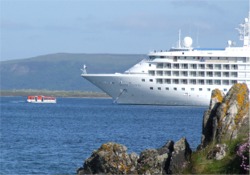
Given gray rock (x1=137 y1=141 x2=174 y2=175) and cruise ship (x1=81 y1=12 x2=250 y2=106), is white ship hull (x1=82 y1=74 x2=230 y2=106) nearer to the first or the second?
cruise ship (x1=81 y1=12 x2=250 y2=106)

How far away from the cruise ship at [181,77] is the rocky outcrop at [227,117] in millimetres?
59783

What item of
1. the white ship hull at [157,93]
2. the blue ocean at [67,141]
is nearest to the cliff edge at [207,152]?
the blue ocean at [67,141]

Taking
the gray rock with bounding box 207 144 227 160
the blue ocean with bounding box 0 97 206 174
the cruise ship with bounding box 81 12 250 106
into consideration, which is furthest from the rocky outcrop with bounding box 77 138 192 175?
the cruise ship with bounding box 81 12 250 106

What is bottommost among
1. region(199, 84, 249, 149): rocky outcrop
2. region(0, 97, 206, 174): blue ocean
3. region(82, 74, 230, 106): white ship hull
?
region(0, 97, 206, 174): blue ocean

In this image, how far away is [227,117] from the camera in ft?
52.5

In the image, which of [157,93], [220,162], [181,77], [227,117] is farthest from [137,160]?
[181,77]

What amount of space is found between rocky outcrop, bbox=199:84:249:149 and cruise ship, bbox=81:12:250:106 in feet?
196

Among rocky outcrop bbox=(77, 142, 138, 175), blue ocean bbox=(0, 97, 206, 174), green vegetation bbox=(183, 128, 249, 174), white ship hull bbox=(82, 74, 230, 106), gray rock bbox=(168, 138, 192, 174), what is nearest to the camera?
green vegetation bbox=(183, 128, 249, 174)

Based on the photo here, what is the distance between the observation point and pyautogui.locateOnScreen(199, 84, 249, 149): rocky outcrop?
624 inches

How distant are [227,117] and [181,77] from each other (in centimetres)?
6259

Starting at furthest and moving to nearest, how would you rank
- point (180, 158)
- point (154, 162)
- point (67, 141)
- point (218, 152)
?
point (67, 141), point (154, 162), point (180, 158), point (218, 152)

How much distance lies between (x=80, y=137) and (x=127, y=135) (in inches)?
91.0

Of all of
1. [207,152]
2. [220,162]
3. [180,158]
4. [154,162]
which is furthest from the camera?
[154,162]

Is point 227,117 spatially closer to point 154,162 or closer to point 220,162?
point 220,162
